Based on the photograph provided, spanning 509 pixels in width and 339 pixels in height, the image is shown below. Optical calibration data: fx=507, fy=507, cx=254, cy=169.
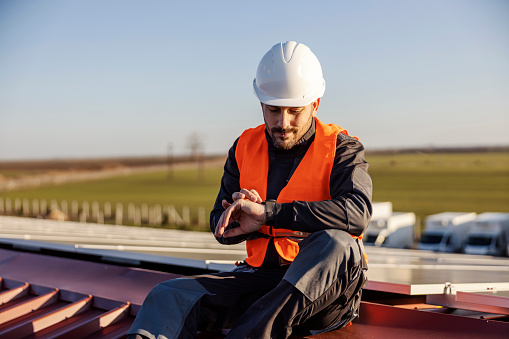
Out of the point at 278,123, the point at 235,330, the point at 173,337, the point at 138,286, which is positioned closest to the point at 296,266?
the point at 235,330

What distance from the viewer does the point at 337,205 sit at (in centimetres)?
268

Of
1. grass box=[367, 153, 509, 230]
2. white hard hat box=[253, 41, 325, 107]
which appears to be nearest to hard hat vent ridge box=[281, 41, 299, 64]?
white hard hat box=[253, 41, 325, 107]

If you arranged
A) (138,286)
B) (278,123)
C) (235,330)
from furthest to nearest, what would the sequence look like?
(138,286), (278,123), (235,330)

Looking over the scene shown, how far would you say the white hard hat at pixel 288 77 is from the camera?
3.03 meters

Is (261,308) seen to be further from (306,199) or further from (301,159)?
(301,159)

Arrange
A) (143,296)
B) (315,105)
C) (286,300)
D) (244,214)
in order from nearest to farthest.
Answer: (286,300) < (244,214) < (315,105) < (143,296)

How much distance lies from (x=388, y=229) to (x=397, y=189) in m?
54.9

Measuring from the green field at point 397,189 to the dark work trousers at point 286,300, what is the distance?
4245cm

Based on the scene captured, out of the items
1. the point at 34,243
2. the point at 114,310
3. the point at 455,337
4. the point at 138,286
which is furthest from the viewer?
the point at 34,243

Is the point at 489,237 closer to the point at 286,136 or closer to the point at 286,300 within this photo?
the point at 286,136

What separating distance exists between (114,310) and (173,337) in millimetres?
1050

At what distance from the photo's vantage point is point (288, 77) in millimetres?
3037

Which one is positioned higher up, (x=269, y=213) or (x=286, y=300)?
(x=269, y=213)

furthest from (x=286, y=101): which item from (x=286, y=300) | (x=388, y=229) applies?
(x=388, y=229)
